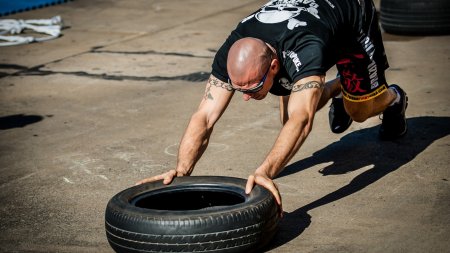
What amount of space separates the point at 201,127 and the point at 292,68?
63cm

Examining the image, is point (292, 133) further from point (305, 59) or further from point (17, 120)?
point (17, 120)

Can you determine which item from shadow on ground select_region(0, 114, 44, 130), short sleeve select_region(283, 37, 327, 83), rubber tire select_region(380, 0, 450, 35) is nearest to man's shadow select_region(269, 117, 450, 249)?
short sleeve select_region(283, 37, 327, 83)

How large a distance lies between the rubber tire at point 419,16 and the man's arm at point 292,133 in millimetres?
5573

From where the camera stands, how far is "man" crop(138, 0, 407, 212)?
4.23m

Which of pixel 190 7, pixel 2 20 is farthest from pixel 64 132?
pixel 190 7

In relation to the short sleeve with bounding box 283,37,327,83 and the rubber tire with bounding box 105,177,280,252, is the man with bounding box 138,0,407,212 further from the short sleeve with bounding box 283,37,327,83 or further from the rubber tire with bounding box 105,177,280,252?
the rubber tire with bounding box 105,177,280,252

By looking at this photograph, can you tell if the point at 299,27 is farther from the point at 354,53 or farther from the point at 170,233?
the point at 170,233

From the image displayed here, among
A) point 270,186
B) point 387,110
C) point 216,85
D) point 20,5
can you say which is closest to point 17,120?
point 216,85

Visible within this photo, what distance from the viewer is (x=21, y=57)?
955 centimetres

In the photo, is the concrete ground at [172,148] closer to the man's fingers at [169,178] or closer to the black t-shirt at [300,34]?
the man's fingers at [169,178]

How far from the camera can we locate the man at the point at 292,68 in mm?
4230

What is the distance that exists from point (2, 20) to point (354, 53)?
282 inches

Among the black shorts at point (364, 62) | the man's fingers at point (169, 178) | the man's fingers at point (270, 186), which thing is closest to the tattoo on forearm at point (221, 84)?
the man's fingers at point (169, 178)

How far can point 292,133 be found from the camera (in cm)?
420
